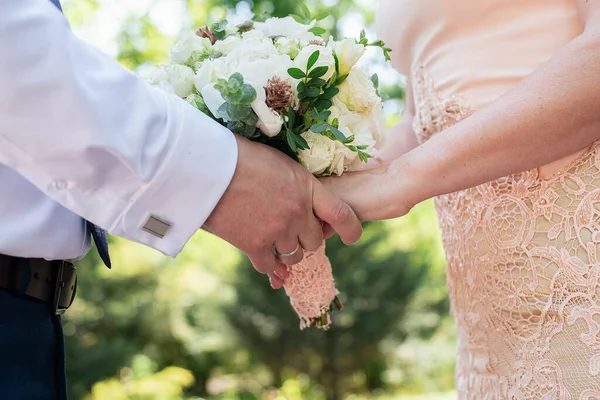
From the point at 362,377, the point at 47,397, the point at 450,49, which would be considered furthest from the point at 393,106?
the point at 47,397

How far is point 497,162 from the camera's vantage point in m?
1.78

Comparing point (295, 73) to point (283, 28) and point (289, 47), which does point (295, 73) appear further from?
point (283, 28)

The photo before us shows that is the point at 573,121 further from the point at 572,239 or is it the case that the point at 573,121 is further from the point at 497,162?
the point at 572,239

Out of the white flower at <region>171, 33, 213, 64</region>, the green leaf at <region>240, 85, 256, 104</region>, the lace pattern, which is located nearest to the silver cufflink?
the green leaf at <region>240, 85, 256, 104</region>

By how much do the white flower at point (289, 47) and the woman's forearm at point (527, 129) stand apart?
0.45 meters

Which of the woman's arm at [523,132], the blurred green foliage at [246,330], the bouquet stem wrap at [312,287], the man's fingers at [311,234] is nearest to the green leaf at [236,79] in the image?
the man's fingers at [311,234]

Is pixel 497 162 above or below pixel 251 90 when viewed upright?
above

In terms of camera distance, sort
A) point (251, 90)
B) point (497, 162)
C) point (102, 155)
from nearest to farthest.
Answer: point (102, 155), point (251, 90), point (497, 162)

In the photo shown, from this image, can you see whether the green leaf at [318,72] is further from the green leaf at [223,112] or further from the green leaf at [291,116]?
the green leaf at [223,112]

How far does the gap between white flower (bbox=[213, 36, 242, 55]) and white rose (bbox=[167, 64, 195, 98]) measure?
10cm

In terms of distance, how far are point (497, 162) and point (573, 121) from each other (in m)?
0.21

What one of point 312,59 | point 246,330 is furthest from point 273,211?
point 246,330

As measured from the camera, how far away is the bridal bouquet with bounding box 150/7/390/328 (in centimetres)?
172

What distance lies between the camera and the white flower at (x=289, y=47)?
185 cm
